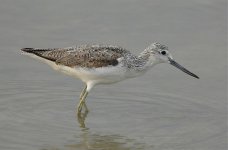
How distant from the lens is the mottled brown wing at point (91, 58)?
10656mm

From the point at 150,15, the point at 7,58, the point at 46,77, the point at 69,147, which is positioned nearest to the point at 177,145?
the point at 69,147

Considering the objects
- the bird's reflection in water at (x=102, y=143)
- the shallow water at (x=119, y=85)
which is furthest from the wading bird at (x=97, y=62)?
the bird's reflection in water at (x=102, y=143)

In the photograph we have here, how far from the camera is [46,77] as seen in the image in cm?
1191

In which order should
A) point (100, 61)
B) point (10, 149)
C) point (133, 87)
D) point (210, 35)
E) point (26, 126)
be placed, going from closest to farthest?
1. point (10, 149)
2. point (26, 126)
3. point (100, 61)
4. point (133, 87)
5. point (210, 35)

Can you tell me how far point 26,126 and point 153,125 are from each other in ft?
6.37

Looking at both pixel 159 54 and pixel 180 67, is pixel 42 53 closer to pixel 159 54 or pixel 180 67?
pixel 159 54

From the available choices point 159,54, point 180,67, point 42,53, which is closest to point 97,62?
point 42,53

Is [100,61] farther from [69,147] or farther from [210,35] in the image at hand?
[210,35]

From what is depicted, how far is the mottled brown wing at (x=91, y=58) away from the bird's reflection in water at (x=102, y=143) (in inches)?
47.6

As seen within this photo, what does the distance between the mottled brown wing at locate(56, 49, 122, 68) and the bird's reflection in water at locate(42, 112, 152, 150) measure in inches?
47.6

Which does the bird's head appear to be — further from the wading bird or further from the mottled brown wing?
the mottled brown wing

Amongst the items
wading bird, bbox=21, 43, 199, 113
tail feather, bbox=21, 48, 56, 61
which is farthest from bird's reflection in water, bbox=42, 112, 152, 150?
tail feather, bbox=21, 48, 56, 61

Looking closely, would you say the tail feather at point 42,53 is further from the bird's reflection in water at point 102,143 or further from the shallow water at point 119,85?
the bird's reflection in water at point 102,143

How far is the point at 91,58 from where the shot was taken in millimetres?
10727
